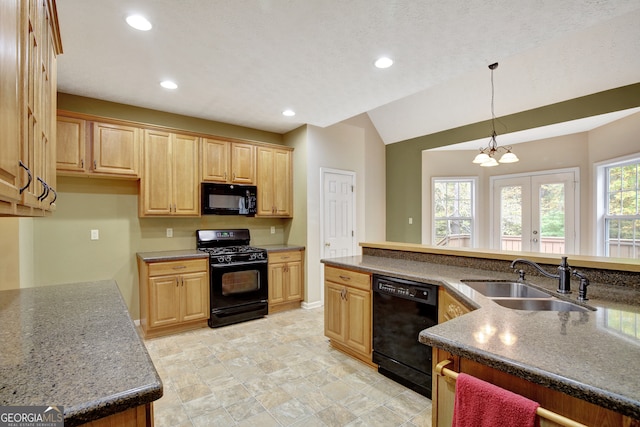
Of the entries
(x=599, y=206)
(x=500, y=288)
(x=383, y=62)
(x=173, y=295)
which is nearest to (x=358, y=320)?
(x=500, y=288)

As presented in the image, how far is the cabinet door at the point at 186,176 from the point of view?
3.67 meters

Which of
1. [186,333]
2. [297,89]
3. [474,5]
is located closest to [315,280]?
[186,333]

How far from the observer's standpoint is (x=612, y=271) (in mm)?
1728

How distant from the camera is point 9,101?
0.79 metres

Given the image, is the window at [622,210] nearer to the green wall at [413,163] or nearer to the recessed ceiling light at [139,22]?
the green wall at [413,163]

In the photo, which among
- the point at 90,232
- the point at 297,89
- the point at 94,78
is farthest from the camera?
the point at 90,232

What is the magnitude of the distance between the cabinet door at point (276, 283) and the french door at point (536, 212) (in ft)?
13.0

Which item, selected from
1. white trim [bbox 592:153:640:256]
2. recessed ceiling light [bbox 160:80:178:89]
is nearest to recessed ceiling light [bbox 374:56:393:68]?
recessed ceiling light [bbox 160:80:178:89]

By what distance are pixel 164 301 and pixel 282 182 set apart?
217cm

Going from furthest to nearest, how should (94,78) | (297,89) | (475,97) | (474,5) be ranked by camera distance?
1. (475,97)
2. (297,89)
3. (94,78)
4. (474,5)

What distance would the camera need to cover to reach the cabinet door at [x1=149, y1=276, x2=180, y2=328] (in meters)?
3.26

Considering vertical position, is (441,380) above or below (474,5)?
below

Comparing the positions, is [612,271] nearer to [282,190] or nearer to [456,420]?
[456,420]

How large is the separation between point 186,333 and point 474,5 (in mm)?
3948
